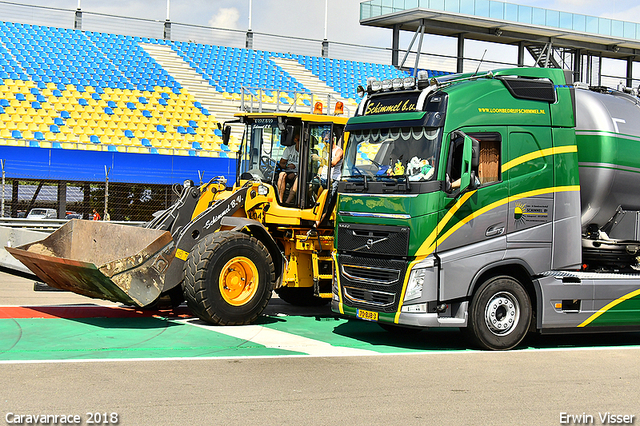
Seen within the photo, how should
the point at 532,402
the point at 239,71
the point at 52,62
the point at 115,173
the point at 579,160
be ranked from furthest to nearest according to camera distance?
the point at 239,71 < the point at 52,62 < the point at 115,173 < the point at 579,160 < the point at 532,402

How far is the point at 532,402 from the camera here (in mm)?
6422

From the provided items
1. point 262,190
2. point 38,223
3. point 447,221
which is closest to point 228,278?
point 262,190

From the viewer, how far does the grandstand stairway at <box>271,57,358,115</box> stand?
33.2 m

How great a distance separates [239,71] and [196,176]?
447 inches

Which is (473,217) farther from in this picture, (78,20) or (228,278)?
(78,20)

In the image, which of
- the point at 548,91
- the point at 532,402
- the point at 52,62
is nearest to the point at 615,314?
the point at 548,91

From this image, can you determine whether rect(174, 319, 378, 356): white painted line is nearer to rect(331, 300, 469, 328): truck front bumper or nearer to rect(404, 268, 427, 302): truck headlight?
rect(331, 300, 469, 328): truck front bumper

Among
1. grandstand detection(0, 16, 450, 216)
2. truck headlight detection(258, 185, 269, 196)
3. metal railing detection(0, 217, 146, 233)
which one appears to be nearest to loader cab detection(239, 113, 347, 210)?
truck headlight detection(258, 185, 269, 196)

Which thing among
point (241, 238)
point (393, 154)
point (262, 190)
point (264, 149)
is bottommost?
point (241, 238)

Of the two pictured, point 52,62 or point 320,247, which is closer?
point 320,247

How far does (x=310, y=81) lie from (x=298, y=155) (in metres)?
24.5

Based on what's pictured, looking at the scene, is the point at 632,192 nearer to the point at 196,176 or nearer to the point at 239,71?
the point at 196,176

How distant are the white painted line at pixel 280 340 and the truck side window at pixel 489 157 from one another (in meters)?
2.62

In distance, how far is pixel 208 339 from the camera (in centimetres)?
911
